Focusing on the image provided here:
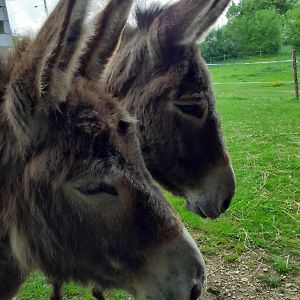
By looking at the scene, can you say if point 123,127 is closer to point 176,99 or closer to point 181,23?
point 176,99

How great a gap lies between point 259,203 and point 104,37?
4.82 meters

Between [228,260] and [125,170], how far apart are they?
130 inches

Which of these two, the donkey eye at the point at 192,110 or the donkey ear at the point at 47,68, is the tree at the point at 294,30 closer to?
the donkey eye at the point at 192,110

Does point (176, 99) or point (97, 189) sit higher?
point (176, 99)

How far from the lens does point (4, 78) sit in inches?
80.3

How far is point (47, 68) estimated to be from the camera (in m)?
1.72

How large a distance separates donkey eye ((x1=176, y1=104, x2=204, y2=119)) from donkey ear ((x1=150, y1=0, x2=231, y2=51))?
0.50 metres

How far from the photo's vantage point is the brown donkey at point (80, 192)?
70.5 inches

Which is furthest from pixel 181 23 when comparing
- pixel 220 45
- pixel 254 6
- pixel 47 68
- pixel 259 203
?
pixel 254 6

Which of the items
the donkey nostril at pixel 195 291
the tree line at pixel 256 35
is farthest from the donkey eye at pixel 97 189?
the tree line at pixel 256 35

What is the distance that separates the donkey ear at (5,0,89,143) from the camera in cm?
161

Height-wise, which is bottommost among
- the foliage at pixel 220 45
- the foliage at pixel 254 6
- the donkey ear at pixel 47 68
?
the foliage at pixel 220 45

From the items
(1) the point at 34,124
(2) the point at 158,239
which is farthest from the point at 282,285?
(1) the point at 34,124

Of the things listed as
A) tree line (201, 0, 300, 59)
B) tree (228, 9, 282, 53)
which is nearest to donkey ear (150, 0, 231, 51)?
tree line (201, 0, 300, 59)
